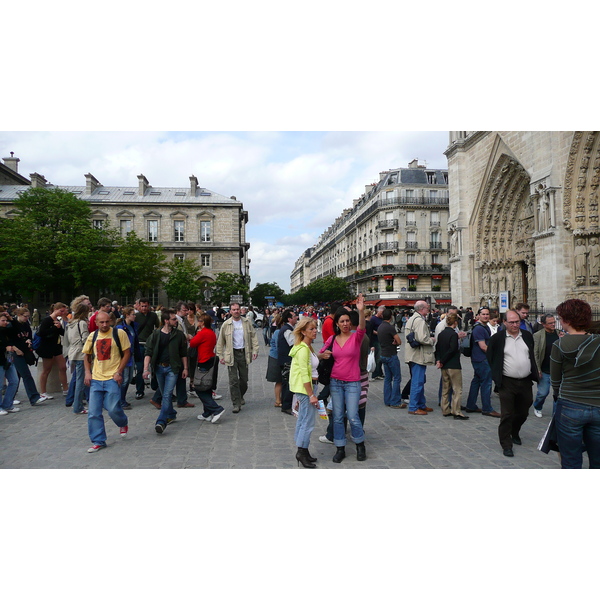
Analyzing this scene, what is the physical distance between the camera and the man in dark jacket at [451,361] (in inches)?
273

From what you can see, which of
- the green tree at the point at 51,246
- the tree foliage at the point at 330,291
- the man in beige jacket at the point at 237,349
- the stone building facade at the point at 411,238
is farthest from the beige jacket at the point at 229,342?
the tree foliage at the point at 330,291

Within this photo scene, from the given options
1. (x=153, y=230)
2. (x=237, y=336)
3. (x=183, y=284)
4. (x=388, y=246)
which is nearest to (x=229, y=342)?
(x=237, y=336)

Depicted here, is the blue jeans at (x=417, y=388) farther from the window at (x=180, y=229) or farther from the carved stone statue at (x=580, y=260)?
the window at (x=180, y=229)

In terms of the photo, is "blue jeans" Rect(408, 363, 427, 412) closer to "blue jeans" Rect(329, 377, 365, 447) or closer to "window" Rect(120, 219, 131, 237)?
"blue jeans" Rect(329, 377, 365, 447)

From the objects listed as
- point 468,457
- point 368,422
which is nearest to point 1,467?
point 368,422

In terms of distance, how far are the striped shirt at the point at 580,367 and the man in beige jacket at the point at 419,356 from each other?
3.46 m

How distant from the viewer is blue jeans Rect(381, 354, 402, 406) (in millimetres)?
7785

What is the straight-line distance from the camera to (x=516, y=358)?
533cm

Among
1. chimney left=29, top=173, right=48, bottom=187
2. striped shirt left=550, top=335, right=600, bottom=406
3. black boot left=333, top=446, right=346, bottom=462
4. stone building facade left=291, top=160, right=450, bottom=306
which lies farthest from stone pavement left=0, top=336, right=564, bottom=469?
chimney left=29, top=173, right=48, bottom=187

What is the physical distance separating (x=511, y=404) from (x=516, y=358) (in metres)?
0.55

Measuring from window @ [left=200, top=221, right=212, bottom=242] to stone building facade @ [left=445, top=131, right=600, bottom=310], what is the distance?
92.4 feet

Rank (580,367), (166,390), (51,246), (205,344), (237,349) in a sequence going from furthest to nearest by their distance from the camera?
(51,246), (237,349), (205,344), (166,390), (580,367)

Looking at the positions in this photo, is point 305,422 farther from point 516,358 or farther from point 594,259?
point 594,259

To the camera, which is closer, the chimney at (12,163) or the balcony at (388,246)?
the balcony at (388,246)
